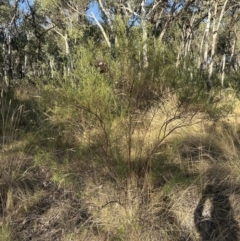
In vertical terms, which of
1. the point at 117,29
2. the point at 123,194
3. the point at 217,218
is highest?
the point at 117,29

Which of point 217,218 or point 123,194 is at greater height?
point 123,194

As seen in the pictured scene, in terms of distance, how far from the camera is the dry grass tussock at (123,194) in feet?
9.24

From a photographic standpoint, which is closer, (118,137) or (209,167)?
(118,137)

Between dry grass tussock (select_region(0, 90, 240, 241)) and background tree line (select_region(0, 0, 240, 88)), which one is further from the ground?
background tree line (select_region(0, 0, 240, 88))

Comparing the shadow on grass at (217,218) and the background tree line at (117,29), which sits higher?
the background tree line at (117,29)

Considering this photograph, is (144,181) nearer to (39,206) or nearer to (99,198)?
(99,198)

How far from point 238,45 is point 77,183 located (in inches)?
1213

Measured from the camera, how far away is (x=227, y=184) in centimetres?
340

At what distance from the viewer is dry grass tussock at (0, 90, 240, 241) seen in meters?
2.82

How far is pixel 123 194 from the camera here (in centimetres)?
303

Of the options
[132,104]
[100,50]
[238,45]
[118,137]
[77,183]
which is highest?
[238,45]

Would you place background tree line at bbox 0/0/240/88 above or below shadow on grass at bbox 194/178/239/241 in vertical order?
above

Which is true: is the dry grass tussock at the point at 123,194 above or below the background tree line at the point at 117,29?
below

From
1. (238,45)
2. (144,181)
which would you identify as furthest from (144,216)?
(238,45)
